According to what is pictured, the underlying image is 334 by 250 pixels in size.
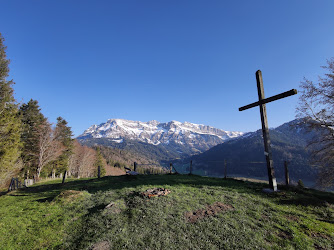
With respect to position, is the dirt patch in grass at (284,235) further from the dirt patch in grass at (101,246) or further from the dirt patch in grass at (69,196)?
the dirt patch in grass at (69,196)

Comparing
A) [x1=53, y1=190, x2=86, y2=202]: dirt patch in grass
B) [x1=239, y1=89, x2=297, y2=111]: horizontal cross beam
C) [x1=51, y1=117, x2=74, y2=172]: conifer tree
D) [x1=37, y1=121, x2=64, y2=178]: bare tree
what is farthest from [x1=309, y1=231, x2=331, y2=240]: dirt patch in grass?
[x1=51, y1=117, x2=74, y2=172]: conifer tree

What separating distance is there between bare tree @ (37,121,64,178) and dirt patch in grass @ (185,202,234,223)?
3828 cm

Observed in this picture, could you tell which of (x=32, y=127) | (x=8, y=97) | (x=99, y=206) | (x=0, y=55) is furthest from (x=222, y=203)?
(x=32, y=127)

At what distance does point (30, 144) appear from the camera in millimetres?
34969

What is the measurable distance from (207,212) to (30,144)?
42.0m

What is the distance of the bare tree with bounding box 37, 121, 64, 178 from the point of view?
34.3 meters

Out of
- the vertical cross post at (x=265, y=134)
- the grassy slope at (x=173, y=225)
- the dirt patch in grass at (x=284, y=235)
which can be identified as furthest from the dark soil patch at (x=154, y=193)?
the vertical cross post at (x=265, y=134)

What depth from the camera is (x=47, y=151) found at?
35781 millimetres

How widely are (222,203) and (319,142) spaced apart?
16267 millimetres

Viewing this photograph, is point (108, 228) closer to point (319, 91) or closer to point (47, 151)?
point (319, 91)

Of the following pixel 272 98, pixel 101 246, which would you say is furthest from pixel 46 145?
pixel 272 98

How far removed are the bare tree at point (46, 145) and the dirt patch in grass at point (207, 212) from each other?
38.3 meters

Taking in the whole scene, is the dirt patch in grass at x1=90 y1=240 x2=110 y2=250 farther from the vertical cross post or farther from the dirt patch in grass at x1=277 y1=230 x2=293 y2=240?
the vertical cross post

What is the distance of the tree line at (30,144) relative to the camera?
21547mm
